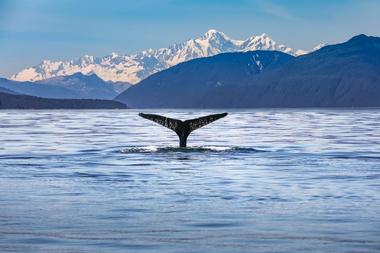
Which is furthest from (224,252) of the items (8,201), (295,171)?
(295,171)

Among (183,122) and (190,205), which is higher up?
(183,122)

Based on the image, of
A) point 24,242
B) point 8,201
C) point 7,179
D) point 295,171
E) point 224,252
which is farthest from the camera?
point 295,171

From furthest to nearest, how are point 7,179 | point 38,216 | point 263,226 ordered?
point 7,179 < point 38,216 < point 263,226

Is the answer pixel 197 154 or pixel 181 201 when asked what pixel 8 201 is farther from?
pixel 197 154

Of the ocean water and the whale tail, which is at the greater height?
the whale tail

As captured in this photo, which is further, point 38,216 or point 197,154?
point 197,154

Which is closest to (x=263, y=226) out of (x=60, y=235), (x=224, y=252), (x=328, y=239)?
(x=328, y=239)

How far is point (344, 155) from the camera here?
121 feet

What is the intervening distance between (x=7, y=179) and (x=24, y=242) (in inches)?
448

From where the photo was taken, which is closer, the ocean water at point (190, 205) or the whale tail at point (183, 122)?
the ocean water at point (190, 205)

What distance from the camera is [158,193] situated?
21.2 m

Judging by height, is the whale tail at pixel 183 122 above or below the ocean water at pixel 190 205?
above

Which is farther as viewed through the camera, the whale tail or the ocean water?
the whale tail

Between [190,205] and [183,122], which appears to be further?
[183,122]
